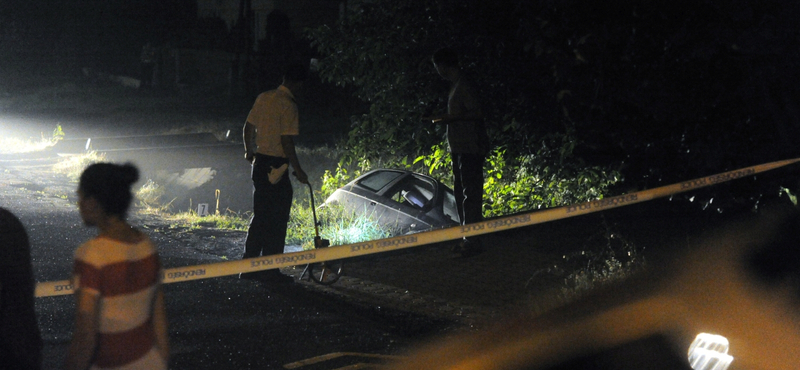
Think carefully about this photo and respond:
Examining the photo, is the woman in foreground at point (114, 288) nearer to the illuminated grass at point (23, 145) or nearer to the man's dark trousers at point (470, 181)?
the man's dark trousers at point (470, 181)

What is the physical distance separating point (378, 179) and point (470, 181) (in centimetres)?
268

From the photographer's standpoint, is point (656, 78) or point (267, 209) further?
point (267, 209)

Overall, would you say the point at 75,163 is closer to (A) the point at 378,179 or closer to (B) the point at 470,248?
(A) the point at 378,179

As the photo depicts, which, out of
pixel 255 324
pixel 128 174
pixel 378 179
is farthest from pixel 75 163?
pixel 128 174

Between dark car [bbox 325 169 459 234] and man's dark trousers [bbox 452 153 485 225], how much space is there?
4.36ft

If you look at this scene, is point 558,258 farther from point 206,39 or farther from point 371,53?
point 206,39

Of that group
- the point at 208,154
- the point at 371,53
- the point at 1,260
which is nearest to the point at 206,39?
the point at 208,154

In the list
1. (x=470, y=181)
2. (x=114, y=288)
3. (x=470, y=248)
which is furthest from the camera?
(x=470, y=248)

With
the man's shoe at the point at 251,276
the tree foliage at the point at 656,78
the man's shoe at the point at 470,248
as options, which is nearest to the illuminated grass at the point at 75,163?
the man's shoe at the point at 251,276

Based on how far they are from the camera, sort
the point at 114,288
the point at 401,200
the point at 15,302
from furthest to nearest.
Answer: the point at 401,200 → the point at 15,302 → the point at 114,288

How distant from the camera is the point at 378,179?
9.83 m

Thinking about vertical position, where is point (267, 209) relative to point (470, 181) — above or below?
below

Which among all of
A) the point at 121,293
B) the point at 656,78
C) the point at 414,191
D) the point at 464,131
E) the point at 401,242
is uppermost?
the point at 656,78

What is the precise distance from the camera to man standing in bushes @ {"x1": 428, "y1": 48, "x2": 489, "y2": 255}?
7.07m
